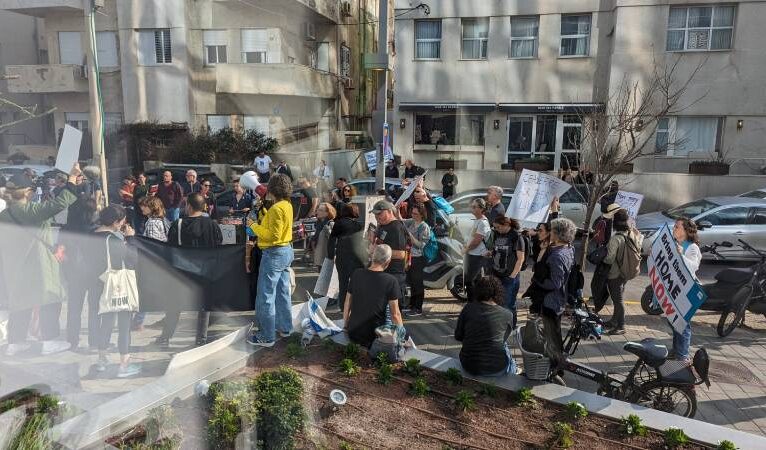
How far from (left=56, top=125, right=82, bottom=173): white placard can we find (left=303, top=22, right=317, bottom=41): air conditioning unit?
15120 mm

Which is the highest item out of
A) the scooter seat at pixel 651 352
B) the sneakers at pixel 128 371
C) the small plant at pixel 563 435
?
the scooter seat at pixel 651 352

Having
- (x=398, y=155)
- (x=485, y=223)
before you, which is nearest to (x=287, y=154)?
(x=398, y=155)

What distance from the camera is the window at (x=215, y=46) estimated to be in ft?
56.8

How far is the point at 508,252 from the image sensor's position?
6523 millimetres

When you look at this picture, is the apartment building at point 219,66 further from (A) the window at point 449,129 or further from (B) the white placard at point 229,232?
(B) the white placard at point 229,232

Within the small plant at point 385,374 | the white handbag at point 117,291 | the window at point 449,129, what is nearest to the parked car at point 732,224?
the small plant at point 385,374

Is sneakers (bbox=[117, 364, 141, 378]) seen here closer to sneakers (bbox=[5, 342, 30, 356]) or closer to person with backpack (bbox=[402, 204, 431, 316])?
sneakers (bbox=[5, 342, 30, 356])

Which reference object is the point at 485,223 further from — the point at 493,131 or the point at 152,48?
the point at 493,131

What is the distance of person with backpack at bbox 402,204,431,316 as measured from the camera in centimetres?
763

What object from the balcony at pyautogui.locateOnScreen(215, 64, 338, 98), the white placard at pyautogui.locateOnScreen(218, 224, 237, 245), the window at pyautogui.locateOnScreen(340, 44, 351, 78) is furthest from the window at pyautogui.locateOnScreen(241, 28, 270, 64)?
the white placard at pyautogui.locateOnScreen(218, 224, 237, 245)

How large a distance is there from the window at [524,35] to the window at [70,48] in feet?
47.6

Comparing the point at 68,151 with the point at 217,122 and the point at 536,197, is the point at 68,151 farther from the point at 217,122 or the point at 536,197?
the point at 217,122

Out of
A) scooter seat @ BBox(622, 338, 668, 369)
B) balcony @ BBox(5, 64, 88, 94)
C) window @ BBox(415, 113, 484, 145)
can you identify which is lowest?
scooter seat @ BBox(622, 338, 668, 369)

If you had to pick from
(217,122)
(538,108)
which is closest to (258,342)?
(217,122)
